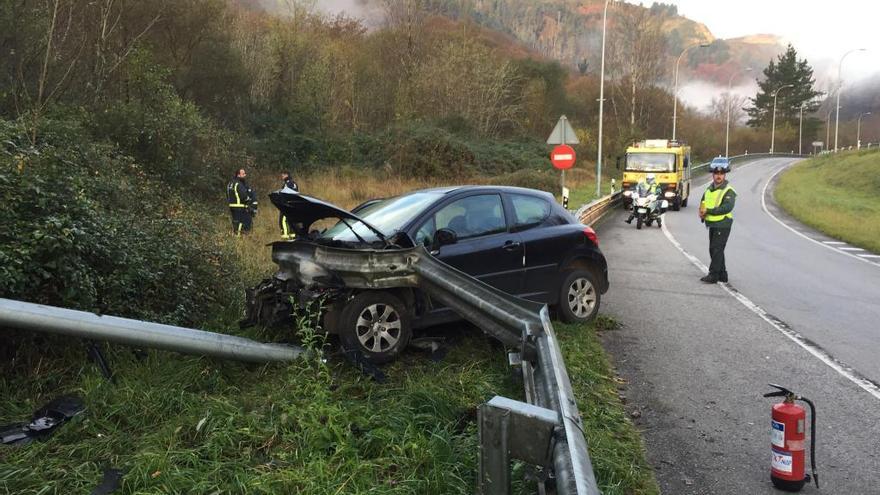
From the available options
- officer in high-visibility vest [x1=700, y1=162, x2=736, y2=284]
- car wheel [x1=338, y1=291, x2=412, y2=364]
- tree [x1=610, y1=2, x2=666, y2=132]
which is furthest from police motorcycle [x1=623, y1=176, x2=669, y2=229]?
tree [x1=610, y1=2, x2=666, y2=132]

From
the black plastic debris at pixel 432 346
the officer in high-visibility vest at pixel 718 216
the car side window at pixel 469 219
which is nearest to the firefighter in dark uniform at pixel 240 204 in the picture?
the car side window at pixel 469 219

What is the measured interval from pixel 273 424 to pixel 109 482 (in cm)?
92

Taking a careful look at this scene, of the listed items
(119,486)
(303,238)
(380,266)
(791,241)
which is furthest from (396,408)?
(791,241)

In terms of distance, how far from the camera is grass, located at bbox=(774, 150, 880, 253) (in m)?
18.5

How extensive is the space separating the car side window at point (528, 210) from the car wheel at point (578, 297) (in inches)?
28.7

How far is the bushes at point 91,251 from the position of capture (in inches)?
177

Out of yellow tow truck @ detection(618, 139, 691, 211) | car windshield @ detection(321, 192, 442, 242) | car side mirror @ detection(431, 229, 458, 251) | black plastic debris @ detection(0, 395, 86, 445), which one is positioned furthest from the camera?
yellow tow truck @ detection(618, 139, 691, 211)

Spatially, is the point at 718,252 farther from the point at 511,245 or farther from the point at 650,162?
the point at 650,162

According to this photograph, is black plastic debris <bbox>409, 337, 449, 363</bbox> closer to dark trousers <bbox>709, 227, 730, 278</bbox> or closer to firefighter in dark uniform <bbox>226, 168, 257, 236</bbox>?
dark trousers <bbox>709, 227, 730, 278</bbox>

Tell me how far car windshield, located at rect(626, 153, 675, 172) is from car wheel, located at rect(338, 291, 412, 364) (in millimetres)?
20629

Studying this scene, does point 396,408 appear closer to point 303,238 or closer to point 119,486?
point 119,486

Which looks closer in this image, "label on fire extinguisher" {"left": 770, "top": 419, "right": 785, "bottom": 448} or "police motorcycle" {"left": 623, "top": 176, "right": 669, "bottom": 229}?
"label on fire extinguisher" {"left": 770, "top": 419, "right": 785, "bottom": 448}

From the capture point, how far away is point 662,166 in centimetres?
2348

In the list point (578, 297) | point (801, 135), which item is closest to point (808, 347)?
point (578, 297)
